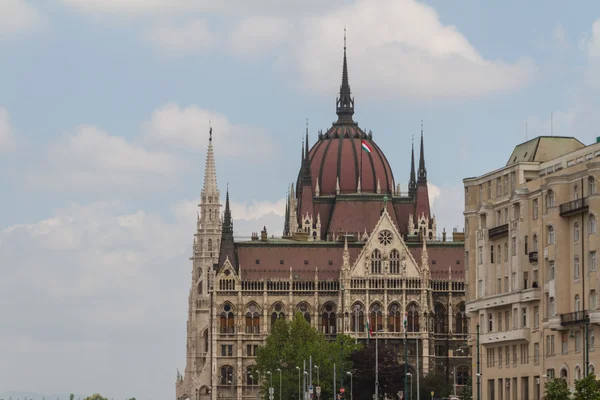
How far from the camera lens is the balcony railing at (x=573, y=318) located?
148125mm

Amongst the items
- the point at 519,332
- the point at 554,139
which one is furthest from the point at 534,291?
the point at 554,139

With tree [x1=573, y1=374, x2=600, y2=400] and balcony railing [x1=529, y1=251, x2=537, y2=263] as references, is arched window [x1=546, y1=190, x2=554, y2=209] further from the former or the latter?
tree [x1=573, y1=374, x2=600, y2=400]

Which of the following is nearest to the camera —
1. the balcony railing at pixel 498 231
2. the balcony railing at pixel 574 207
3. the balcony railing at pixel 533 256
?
the balcony railing at pixel 574 207

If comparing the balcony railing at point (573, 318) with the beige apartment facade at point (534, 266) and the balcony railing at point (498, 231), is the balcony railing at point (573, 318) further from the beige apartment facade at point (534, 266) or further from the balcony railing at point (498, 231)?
the balcony railing at point (498, 231)

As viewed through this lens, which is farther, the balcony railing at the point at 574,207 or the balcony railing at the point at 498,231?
the balcony railing at the point at 498,231

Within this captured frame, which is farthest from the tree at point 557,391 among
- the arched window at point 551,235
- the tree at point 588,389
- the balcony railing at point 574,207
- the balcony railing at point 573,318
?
the arched window at point 551,235

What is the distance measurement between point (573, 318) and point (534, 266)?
9565 mm

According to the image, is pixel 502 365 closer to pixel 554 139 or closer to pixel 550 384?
pixel 554 139

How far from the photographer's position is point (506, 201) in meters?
166

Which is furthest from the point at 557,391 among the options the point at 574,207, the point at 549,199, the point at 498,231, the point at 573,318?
→ the point at 498,231

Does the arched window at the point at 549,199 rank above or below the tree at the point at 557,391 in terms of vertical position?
above

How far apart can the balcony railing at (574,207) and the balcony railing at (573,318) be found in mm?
7740

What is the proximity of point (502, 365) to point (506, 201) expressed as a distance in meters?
13.8

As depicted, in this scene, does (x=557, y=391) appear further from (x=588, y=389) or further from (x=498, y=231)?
(x=498, y=231)
